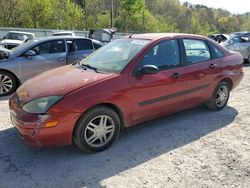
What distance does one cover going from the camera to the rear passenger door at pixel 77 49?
7.91 metres

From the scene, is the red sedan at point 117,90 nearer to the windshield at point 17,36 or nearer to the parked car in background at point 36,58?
the parked car in background at point 36,58

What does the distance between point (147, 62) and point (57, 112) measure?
1.54m

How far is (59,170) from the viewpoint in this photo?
3.56 meters

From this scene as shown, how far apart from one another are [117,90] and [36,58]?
4.16 metres

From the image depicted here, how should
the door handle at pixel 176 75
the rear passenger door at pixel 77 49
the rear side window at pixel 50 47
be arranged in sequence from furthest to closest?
the rear passenger door at pixel 77 49, the rear side window at pixel 50 47, the door handle at pixel 176 75

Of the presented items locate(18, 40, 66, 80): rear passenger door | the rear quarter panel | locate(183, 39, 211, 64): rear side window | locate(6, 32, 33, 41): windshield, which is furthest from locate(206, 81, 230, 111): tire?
locate(6, 32, 33, 41): windshield

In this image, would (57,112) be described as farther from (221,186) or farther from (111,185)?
(221,186)

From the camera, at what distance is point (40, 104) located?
369cm

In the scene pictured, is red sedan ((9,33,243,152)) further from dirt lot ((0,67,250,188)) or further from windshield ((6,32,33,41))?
windshield ((6,32,33,41))

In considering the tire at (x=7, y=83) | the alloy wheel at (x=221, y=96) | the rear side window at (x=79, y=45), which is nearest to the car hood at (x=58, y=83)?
the alloy wheel at (x=221, y=96)

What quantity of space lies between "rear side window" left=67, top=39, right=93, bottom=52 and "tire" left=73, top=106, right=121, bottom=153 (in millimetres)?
4443

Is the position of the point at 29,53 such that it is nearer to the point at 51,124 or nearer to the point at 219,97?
the point at 51,124

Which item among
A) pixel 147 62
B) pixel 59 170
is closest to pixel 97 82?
pixel 147 62

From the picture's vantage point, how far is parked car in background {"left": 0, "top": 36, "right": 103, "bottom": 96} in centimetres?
712
